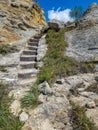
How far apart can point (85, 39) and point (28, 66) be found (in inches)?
180

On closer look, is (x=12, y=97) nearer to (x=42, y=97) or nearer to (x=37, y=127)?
(x=42, y=97)

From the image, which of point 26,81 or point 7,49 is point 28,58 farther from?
point 26,81

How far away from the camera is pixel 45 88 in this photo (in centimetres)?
932

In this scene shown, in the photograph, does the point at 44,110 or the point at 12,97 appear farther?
the point at 12,97

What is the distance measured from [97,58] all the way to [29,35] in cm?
921

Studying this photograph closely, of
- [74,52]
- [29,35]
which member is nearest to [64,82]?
[74,52]

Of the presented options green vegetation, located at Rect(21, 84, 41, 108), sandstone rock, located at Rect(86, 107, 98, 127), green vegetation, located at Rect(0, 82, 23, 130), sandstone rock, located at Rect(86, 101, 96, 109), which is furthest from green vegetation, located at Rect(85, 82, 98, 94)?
green vegetation, located at Rect(0, 82, 23, 130)

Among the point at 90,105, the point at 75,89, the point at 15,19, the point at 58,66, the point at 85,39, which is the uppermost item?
the point at 15,19

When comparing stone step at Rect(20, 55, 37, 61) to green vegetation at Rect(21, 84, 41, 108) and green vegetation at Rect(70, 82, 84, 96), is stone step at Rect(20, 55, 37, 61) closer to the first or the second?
green vegetation at Rect(70, 82, 84, 96)

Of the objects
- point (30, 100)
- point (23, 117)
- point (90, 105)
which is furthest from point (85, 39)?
point (23, 117)

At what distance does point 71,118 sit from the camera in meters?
7.49

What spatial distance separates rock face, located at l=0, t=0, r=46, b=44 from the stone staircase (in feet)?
7.27

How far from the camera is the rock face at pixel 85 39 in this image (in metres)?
13.2

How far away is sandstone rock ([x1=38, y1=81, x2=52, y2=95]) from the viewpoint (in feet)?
30.3
